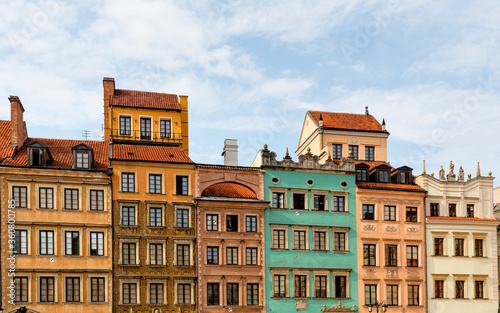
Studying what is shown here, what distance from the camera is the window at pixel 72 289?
5112cm

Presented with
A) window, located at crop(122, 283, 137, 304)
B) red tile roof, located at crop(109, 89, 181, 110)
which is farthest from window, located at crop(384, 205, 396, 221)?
window, located at crop(122, 283, 137, 304)

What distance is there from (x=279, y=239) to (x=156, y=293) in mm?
11323

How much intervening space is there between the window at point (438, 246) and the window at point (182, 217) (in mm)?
22643

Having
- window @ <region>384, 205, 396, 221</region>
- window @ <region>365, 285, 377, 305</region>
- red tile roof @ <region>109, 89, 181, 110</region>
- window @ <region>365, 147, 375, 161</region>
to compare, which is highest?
red tile roof @ <region>109, 89, 181, 110</region>

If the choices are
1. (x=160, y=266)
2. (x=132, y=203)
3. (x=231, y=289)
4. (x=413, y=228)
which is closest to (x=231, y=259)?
(x=231, y=289)

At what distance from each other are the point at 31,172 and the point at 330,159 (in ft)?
83.3

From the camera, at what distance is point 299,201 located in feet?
190

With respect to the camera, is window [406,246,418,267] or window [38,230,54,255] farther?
window [406,246,418,267]

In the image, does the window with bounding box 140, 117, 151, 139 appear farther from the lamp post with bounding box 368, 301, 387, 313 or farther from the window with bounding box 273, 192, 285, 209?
the lamp post with bounding box 368, 301, 387, 313

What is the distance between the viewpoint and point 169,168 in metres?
55.1

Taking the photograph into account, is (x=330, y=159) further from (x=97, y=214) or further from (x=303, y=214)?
(x=97, y=214)

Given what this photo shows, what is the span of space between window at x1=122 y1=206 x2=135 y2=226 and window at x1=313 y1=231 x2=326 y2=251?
616 inches

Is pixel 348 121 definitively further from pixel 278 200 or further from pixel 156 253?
A: pixel 156 253

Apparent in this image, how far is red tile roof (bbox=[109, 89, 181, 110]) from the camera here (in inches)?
2379
